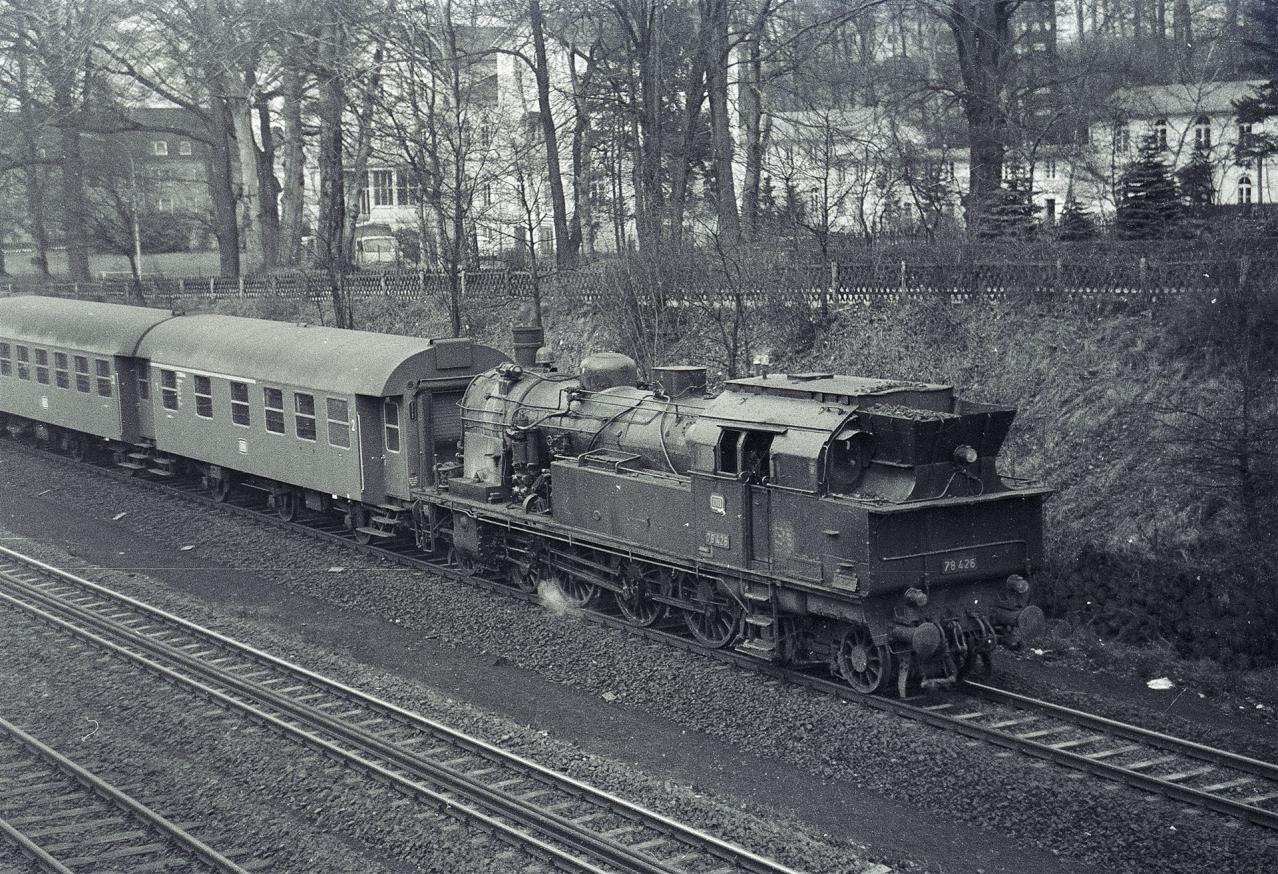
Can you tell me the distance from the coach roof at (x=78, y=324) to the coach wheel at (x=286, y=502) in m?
5.12

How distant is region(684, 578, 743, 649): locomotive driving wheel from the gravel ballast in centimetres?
40

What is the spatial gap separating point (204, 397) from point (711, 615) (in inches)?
469

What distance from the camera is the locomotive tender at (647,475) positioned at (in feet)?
37.8

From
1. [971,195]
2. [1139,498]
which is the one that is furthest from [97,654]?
[971,195]

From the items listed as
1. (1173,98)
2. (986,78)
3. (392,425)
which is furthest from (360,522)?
(1173,98)

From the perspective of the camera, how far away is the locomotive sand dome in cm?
1137

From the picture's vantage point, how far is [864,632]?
39.0 ft

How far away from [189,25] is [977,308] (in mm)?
25724

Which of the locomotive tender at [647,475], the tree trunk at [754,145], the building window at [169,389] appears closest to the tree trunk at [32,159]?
the building window at [169,389]

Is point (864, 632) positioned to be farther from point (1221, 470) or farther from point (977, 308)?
point (977, 308)

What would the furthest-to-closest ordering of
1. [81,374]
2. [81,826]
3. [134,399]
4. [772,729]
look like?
1. [81,374]
2. [134,399]
3. [772,729]
4. [81,826]

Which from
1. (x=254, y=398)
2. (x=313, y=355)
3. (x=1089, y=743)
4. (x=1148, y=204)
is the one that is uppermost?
(x=1148, y=204)

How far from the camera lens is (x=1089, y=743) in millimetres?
10727

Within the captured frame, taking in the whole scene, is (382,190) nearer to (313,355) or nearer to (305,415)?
(313,355)
